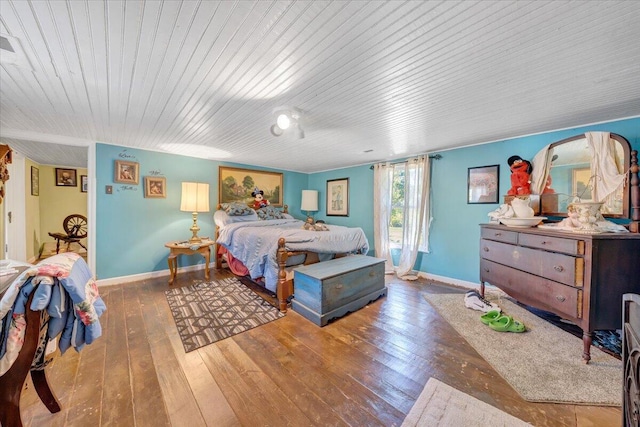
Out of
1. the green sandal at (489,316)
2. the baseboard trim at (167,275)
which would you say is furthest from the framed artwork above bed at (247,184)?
the green sandal at (489,316)

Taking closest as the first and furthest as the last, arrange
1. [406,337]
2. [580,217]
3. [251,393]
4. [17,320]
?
[17,320], [251,393], [580,217], [406,337]

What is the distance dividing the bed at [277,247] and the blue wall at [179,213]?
2.81ft

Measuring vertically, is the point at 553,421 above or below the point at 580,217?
below

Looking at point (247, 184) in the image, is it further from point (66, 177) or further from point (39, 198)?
point (39, 198)

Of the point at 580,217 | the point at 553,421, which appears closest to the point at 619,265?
the point at 580,217

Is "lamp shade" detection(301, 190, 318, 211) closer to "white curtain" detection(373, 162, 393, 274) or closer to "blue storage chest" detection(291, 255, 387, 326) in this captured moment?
"white curtain" detection(373, 162, 393, 274)

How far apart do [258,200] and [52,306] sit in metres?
3.64

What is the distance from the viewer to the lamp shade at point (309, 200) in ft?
17.5

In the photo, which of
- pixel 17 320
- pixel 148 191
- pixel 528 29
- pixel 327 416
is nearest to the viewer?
pixel 17 320

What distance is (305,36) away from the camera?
3.94 feet

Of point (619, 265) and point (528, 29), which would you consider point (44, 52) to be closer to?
point (528, 29)

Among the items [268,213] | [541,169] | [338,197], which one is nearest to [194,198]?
[268,213]

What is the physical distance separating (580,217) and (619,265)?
42cm

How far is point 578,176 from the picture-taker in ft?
7.81
